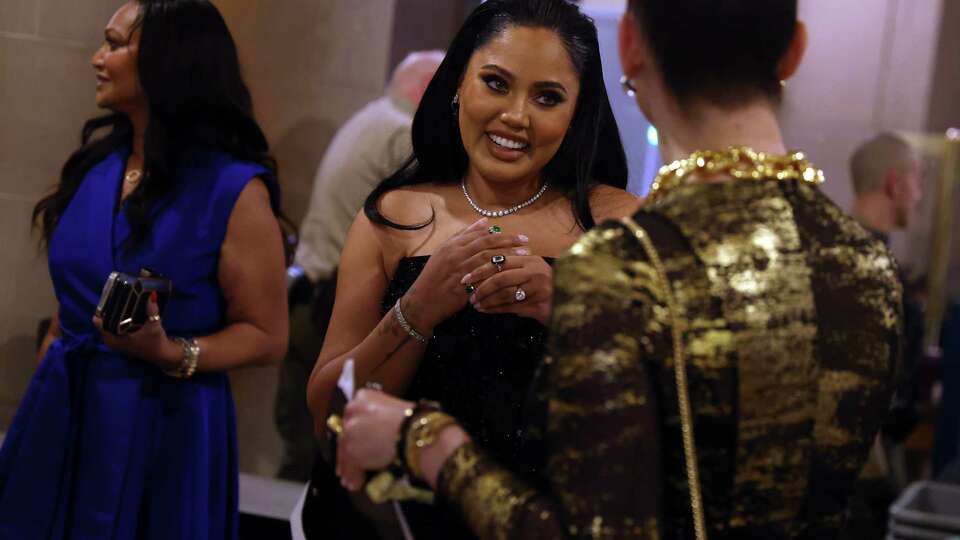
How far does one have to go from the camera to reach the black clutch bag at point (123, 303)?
267cm

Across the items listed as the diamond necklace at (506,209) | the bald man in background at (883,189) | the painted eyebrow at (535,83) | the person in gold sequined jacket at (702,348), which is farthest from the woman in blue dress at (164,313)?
the bald man in background at (883,189)

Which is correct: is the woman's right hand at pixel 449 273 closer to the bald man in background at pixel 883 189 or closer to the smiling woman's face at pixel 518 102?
the smiling woman's face at pixel 518 102

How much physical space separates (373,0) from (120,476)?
2.41m

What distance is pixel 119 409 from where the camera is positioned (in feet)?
9.57

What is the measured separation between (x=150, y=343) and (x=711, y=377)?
1.70 meters

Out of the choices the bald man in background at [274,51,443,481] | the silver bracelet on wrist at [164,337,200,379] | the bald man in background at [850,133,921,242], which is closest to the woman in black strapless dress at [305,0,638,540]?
the silver bracelet on wrist at [164,337,200,379]

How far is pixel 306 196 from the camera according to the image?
4.80 meters

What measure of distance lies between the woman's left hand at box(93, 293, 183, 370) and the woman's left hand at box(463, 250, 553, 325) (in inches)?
39.5

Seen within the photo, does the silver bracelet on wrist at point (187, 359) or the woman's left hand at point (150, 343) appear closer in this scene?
the woman's left hand at point (150, 343)

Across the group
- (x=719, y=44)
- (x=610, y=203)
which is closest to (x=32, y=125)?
(x=610, y=203)

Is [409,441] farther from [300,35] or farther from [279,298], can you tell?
[300,35]

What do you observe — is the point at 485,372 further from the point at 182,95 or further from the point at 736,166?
the point at 182,95

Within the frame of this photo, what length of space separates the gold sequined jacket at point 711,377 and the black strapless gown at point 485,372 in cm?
63

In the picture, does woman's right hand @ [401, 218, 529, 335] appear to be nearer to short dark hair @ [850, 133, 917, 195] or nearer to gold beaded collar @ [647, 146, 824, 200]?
gold beaded collar @ [647, 146, 824, 200]
